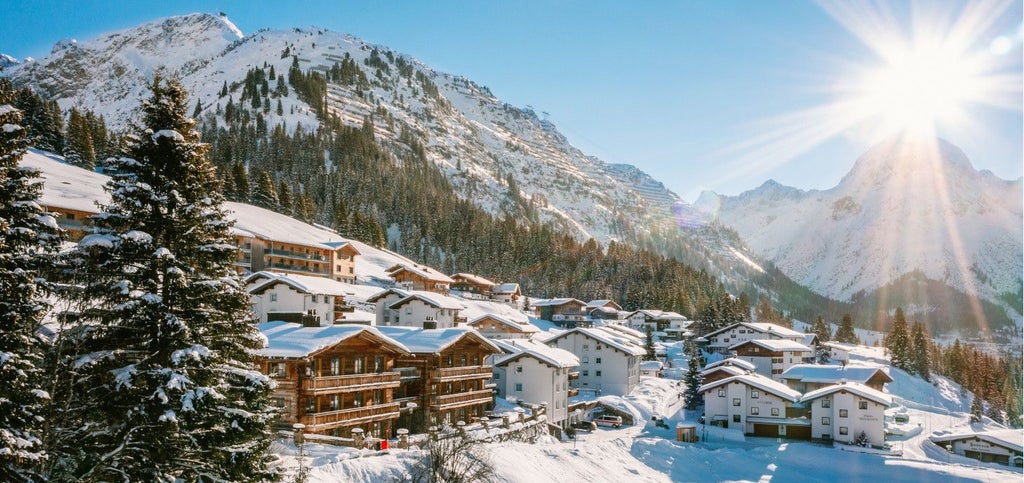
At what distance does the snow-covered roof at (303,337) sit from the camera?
3416cm

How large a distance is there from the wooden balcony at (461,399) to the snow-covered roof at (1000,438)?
47411mm

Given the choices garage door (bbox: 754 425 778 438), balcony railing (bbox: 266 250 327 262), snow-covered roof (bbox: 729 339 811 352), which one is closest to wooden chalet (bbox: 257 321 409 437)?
garage door (bbox: 754 425 778 438)

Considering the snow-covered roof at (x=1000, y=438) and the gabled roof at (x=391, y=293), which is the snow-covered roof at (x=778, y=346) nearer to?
the snow-covered roof at (x=1000, y=438)

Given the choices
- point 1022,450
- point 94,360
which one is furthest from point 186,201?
point 1022,450

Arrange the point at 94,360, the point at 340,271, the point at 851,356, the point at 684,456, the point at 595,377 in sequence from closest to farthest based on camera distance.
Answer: the point at 94,360 < the point at 684,456 < the point at 595,377 < the point at 340,271 < the point at 851,356

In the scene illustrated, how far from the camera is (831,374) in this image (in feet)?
255

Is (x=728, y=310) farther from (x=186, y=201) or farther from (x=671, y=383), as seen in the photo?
(x=186, y=201)

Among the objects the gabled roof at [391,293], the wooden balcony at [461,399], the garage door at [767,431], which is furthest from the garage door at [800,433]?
the gabled roof at [391,293]

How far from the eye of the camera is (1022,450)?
2345 inches

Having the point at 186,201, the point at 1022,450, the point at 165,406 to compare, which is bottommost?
the point at 1022,450

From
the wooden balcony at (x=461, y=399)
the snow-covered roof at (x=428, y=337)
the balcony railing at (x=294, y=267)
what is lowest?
the wooden balcony at (x=461, y=399)

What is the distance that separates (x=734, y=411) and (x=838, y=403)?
9634mm

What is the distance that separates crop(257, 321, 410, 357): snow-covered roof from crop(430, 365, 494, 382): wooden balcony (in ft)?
21.5

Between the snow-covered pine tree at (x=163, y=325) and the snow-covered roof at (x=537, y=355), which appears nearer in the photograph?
the snow-covered pine tree at (x=163, y=325)
